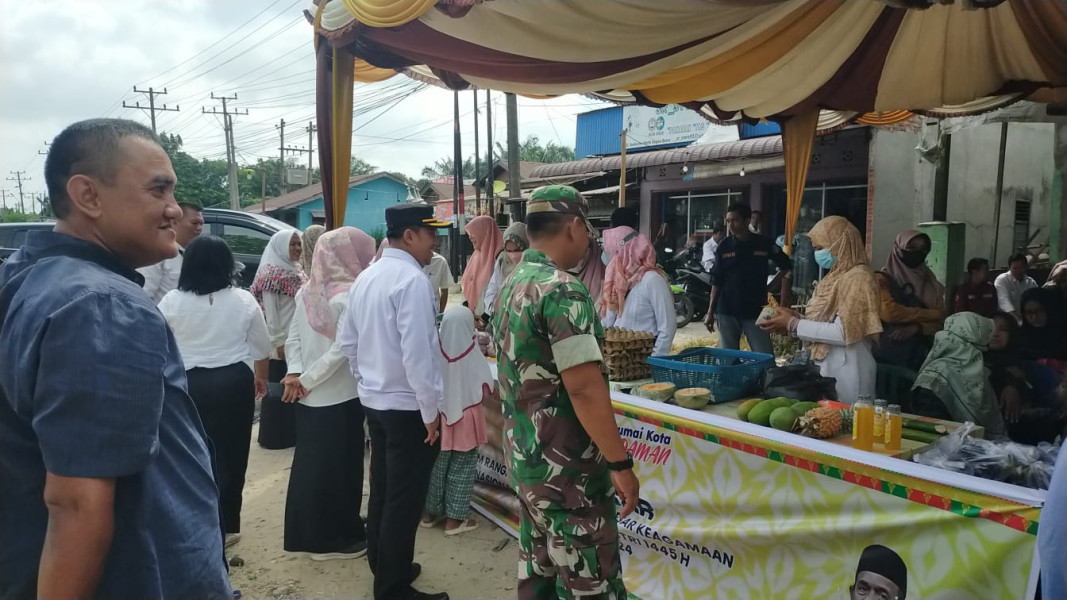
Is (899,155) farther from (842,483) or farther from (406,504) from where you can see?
(406,504)

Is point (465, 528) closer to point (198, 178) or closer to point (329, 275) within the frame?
point (329, 275)

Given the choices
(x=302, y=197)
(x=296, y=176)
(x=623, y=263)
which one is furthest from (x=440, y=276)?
(x=296, y=176)

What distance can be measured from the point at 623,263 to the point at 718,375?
5.07 ft

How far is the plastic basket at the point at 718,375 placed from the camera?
3002 millimetres

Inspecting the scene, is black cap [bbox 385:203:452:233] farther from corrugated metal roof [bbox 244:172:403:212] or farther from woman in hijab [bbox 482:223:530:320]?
corrugated metal roof [bbox 244:172:403:212]

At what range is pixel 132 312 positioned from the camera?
3.59ft

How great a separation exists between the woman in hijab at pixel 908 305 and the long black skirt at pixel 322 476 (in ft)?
11.1

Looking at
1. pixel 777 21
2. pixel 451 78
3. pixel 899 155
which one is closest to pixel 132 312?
pixel 777 21

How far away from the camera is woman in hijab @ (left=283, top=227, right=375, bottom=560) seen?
329 cm

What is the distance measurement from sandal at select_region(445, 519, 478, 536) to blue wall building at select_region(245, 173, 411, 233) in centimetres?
3136

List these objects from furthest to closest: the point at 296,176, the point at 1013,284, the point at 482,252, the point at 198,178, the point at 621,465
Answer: the point at 198,178, the point at 296,176, the point at 1013,284, the point at 482,252, the point at 621,465

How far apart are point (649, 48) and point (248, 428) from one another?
3.26m

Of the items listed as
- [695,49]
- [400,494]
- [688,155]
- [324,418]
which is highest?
[688,155]

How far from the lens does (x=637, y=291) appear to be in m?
4.16
